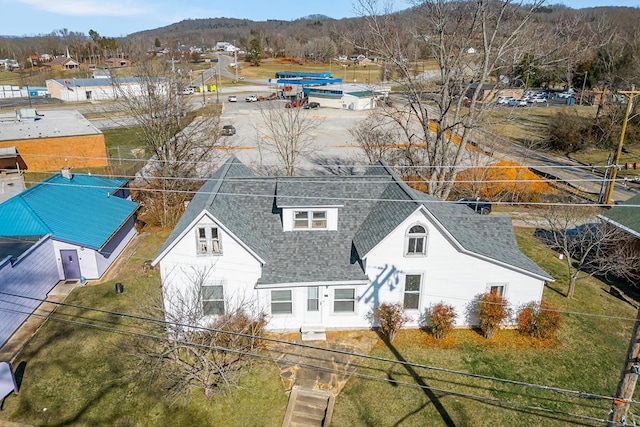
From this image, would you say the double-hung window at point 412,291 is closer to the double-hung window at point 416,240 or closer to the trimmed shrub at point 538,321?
the double-hung window at point 416,240

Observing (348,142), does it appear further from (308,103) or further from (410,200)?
(410,200)

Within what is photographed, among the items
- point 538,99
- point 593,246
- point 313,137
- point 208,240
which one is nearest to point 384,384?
point 208,240

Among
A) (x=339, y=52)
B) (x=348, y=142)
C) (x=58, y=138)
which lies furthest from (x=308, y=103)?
(x=339, y=52)

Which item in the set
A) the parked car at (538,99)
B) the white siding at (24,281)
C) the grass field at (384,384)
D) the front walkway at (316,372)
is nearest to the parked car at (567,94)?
the parked car at (538,99)

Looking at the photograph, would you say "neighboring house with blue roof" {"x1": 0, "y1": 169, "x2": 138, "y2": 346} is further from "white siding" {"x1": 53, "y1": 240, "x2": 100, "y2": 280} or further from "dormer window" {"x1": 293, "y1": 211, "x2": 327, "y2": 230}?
"dormer window" {"x1": 293, "y1": 211, "x2": 327, "y2": 230}

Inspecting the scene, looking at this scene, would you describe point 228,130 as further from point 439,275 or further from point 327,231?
point 439,275

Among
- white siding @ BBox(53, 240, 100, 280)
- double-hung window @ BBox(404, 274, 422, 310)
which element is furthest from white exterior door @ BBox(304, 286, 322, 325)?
white siding @ BBox(53, 240, 100, 280)
